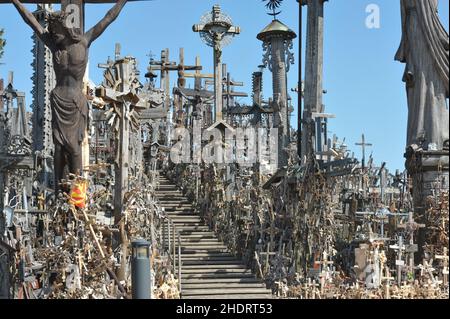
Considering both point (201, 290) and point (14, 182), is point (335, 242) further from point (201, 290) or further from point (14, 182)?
point (14, 182)

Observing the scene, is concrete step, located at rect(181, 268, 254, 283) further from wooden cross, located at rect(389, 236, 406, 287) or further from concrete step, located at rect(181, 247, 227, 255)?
wooden cross, located at rect(389, 236, 406, 287)

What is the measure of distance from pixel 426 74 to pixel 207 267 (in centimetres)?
493

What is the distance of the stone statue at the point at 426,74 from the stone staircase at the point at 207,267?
3628 millimetres

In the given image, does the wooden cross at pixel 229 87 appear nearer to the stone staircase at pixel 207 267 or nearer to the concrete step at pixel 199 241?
the stone staircase at pixel 207 267

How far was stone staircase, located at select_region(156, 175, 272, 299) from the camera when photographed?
41.9 ft

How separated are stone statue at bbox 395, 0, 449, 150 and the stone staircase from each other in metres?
3.63

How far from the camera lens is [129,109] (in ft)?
42.5

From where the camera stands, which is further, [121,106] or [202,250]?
[202,250]

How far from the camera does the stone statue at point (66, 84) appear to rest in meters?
13.1

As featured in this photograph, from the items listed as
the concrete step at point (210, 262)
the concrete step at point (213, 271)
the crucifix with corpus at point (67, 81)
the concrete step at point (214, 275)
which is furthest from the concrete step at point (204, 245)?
the crucifix with corpus at point (67, 81)

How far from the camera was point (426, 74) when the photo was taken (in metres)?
13.4

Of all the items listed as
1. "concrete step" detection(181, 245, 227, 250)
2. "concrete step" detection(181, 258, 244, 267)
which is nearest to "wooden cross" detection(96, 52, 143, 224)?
"concrete step" detection(181, 258, 244, 267)

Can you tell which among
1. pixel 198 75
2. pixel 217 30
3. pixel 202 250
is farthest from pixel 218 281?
pixel 198 75

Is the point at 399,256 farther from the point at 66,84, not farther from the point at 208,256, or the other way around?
the point at 66,84
